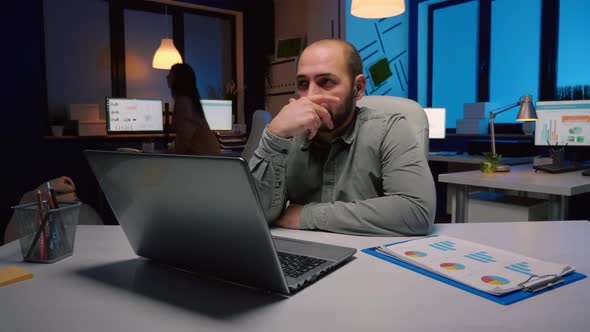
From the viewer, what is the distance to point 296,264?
0.76 meters

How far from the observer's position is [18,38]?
3.91 meters

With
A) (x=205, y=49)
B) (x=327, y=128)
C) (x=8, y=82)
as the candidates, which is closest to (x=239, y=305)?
(x=327, y=128)

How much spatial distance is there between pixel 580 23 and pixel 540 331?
171 inches

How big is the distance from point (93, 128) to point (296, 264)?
4.00 metres

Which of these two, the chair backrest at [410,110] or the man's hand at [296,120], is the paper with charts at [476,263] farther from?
the chair backrest at [410,110]

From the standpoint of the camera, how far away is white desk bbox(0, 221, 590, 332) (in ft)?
1.87

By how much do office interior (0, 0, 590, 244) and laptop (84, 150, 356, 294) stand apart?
135 inches

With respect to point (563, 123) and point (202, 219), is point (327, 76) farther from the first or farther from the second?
point (563, 123)

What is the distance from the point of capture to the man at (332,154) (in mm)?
1119

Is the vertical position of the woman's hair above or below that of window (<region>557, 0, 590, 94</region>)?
below

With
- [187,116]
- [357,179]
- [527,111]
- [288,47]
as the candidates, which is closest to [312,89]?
[357,179]

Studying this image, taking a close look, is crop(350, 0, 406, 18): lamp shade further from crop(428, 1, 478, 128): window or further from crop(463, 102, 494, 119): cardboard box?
crop(428, 1, 478, 128): window

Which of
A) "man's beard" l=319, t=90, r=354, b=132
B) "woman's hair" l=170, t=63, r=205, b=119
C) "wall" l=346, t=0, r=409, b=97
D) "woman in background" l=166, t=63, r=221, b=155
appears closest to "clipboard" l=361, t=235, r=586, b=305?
"man's beard" l=319, t=90, r=354, b=132

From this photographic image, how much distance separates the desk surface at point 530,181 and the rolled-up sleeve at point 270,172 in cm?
167
